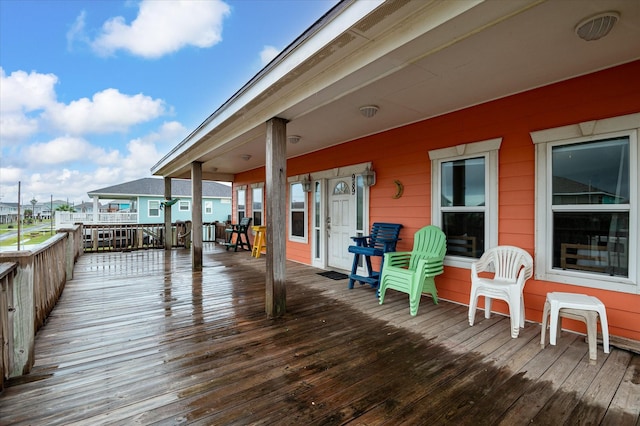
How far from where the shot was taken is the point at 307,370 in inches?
83.4

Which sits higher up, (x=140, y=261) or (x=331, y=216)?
(x=331, y=216)

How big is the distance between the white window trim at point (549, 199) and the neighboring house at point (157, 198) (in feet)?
56.7

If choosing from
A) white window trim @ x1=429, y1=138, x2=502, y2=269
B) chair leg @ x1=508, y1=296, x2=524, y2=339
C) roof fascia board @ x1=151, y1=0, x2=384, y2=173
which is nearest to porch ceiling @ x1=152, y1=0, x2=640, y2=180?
roof fascia board @ x1=151, y1=0, x2=384, y2=173

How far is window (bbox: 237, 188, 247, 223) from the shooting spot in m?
9.48

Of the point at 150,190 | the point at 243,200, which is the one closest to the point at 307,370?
the point at 243,200

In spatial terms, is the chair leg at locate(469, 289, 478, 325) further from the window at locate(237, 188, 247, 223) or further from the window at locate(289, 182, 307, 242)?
the window at locate(237, 188, 247, 223)

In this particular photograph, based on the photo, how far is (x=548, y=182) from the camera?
2.97 m

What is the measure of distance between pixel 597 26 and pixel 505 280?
2298 mm

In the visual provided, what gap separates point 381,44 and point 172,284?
463cm

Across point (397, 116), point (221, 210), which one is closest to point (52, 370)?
point (397, 116)

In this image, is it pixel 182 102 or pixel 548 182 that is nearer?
pixel 548 182

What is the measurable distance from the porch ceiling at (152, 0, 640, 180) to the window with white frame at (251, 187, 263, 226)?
15.2 feet

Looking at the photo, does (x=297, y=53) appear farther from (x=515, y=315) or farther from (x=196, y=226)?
(x=196, y=226)

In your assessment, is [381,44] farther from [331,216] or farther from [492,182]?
[331,216]
